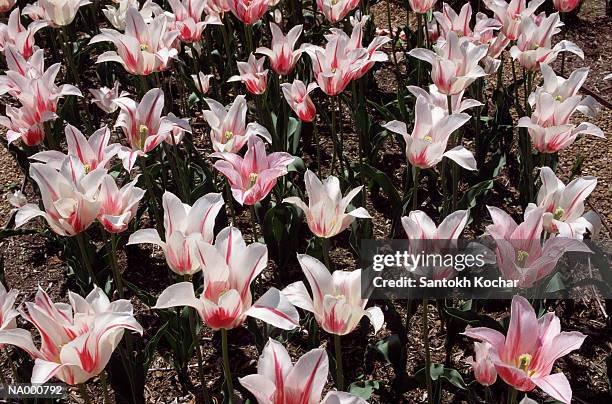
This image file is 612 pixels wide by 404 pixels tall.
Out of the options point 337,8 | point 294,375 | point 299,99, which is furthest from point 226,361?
point 337,8

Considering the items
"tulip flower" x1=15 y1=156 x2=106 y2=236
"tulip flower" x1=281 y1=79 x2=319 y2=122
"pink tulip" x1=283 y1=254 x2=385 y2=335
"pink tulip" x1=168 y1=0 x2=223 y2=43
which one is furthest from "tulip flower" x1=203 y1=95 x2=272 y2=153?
"pink tulip" x1=283 y1=254 x2=385 y2=335

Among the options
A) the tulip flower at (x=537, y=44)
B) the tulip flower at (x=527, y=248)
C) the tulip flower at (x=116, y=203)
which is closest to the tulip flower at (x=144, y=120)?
the tulip flower at (x=116, y=203)

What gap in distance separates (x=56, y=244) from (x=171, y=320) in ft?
3.78

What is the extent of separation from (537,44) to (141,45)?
5.77ft

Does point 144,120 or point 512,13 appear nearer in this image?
point 144,120

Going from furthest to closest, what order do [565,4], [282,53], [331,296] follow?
[565,4] → [282,53] → [331,296]

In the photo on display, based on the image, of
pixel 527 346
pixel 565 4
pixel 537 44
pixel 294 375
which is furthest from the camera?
pixel 565 4

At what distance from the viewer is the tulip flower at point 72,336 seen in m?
1.84

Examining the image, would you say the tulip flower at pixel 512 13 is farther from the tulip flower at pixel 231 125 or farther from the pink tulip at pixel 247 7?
the tulip flower at pixel 231 125

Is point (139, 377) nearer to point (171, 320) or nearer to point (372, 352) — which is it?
point (171, 320)

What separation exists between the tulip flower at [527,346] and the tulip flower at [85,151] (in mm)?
1463

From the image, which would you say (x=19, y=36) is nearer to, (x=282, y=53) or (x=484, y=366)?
(x=282, y=53)

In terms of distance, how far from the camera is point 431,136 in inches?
107

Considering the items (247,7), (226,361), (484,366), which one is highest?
(247,7)
